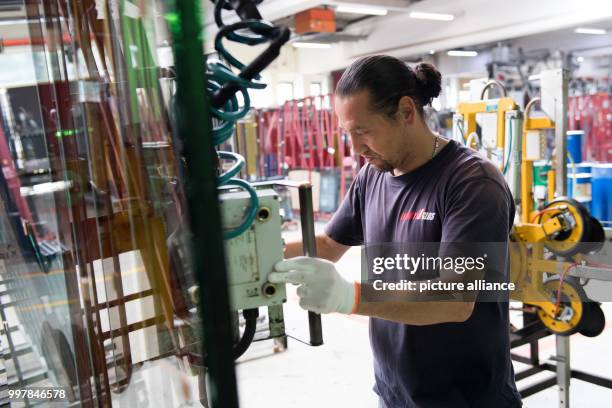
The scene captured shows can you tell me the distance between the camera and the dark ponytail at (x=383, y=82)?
142 centimetres

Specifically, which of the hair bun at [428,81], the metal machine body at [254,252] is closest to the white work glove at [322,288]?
the metal machine body at [254,252]

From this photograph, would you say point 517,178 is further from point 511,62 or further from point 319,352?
point 511,62

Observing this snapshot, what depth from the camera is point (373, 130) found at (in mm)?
1451

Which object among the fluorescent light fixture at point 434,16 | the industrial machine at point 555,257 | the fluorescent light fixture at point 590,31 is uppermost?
the fluorescent light fixture at point 434,16

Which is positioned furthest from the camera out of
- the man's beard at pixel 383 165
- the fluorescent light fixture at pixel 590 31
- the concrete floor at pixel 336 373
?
the fluorescent light fixture at pixel 590 31

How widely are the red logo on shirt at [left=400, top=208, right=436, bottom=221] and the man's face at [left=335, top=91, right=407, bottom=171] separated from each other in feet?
0.49

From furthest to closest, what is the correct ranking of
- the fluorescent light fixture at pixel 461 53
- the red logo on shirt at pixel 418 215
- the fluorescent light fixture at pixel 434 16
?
the fluorescent light fixture at pixel 461 53 → the fluorescent light fixture at pixel 434 16 → the red logo on shirt at pixel 418 215

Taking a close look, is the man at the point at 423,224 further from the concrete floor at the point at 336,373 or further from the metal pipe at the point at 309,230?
the concrete floor at the point at 336,373

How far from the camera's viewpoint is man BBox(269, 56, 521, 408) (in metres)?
1.27

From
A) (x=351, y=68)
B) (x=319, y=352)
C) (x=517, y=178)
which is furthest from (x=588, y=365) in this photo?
(x=351, y=68)

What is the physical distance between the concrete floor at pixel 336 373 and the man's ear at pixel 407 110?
157 centimetres

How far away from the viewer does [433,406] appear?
1393 millimetres

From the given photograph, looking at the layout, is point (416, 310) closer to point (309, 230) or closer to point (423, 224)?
point (423, 224)

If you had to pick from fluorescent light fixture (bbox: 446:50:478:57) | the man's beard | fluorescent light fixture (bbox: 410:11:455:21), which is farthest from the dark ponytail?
fluorescent light fixture (bbox: 446:50:478:57)
